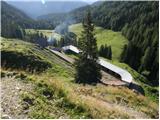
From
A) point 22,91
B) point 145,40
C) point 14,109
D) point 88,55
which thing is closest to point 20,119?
point 14,109

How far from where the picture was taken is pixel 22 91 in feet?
54.2

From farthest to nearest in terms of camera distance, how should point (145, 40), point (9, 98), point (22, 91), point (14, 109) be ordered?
point (145, 40), point (22, 91), point (9, 98), point (14, 109)

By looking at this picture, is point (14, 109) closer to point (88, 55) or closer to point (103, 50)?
point (88, 55)

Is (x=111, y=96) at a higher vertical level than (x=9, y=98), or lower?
lower

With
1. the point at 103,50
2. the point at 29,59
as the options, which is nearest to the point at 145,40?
the point at 103,50

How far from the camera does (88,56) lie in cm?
5734

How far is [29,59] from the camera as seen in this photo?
200 feet

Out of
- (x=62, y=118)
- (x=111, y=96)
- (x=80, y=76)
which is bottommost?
(x=80, y=76)

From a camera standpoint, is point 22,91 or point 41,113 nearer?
point 41,113

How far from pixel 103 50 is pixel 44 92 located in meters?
150

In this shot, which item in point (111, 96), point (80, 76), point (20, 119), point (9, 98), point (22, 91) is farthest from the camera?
point (80, 76)

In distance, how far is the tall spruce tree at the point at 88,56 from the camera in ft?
177

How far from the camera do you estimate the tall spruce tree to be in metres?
54.0

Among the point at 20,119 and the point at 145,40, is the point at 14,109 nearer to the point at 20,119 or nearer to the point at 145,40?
the point at 20,119
